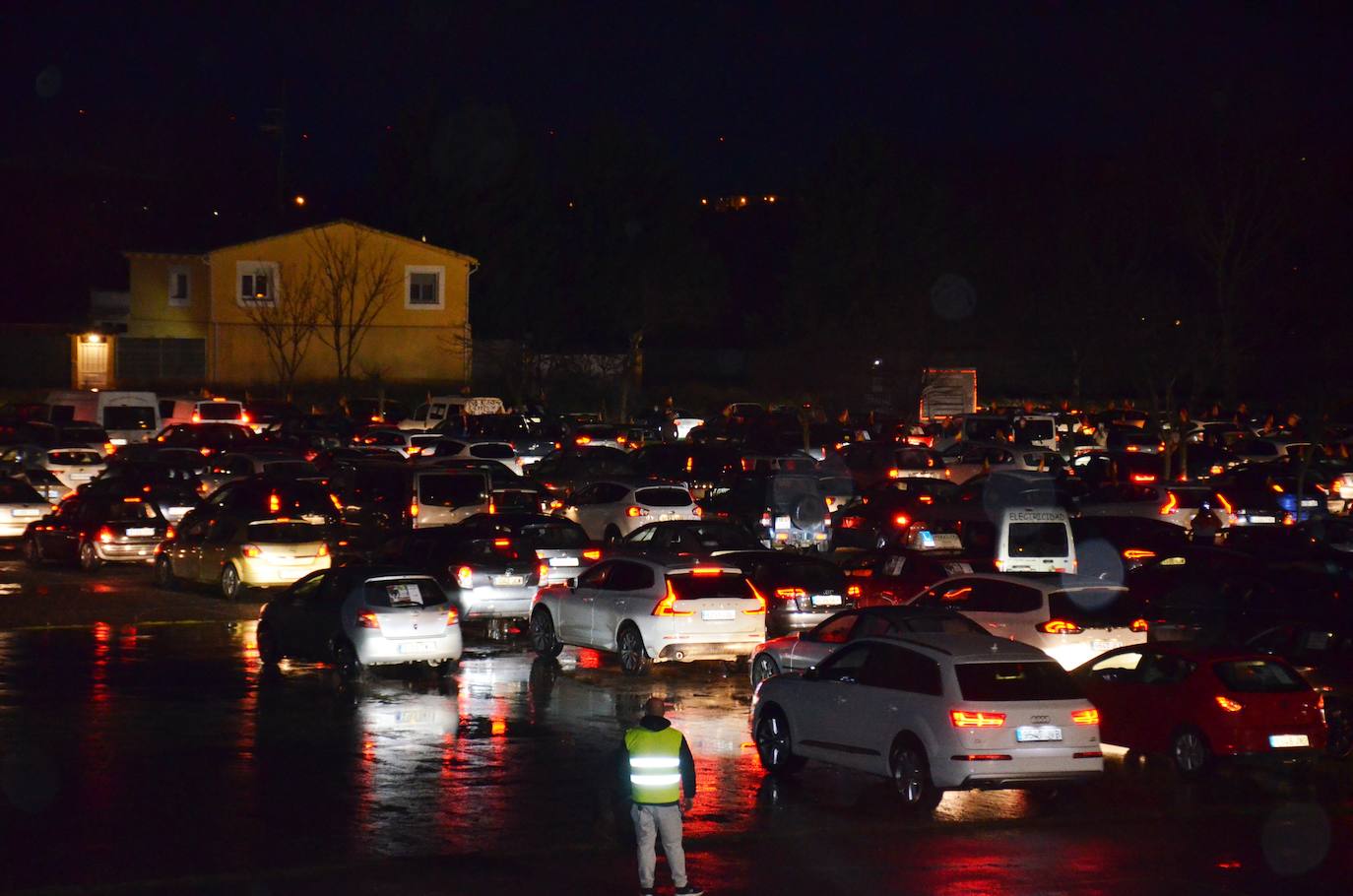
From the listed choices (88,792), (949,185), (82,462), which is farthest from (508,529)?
(949,185)

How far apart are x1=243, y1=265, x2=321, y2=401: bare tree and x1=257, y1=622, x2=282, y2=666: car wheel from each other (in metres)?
41.5

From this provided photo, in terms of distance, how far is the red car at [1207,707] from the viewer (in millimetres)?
15344

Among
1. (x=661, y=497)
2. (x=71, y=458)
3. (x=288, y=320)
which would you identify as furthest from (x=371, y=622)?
(x=288, y=320)

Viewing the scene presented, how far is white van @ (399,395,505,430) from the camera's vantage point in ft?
177

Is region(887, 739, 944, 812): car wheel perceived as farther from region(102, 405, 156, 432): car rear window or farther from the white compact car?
region(102, 405, 156, 432): car rear window

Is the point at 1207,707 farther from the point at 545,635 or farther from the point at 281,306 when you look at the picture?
the point at 281,306

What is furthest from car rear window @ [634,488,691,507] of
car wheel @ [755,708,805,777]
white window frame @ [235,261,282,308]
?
white window frame @ [235,261,282,308]

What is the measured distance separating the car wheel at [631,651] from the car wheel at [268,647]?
463 cm

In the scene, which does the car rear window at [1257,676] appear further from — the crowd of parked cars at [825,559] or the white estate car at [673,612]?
the white estate car at [673,612]

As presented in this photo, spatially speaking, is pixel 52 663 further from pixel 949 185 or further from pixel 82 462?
pixel 949 185

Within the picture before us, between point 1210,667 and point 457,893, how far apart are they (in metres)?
8.25

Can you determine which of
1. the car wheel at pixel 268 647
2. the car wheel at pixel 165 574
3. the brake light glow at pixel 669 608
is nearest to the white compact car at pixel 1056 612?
the brake light glow at pixel 669 608

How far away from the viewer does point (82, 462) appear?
42.2 metres

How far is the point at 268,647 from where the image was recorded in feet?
72.6
